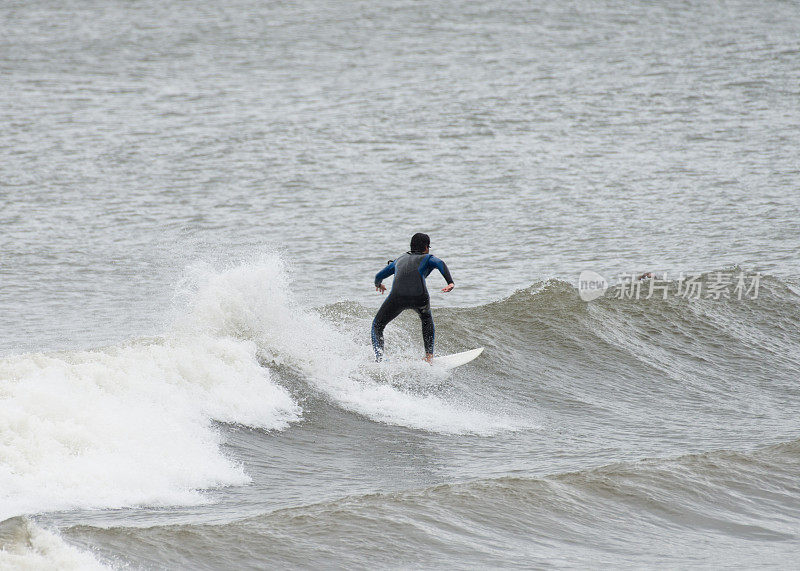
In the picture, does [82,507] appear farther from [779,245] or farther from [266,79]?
[266,79]

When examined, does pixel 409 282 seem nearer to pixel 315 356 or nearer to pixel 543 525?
pixel 315 356

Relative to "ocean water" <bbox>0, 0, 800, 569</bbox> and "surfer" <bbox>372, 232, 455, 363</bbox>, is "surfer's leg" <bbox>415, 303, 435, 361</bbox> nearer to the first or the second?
"surfer" <bbox>372, 232, 455, 363</bbox>

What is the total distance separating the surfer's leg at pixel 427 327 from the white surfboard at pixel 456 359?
329 millimetres

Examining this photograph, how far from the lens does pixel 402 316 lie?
1457 centimetres

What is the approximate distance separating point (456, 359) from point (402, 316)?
6.36ft

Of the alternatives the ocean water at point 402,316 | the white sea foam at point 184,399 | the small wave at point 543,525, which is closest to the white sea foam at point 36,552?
the ocean water at point 402,316

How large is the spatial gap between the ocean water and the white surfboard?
0.13m

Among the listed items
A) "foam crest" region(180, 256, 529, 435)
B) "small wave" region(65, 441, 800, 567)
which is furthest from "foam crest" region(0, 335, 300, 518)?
"small wave" region(65, 441, 800, 567)

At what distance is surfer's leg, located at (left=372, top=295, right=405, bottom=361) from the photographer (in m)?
12.0

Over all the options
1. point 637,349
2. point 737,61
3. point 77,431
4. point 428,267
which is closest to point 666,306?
point 637,349

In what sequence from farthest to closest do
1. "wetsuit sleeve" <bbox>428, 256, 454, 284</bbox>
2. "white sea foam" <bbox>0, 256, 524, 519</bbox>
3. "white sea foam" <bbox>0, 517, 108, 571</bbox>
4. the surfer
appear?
the surfer < "wetsuit sleeve" <bbox>428, 256, 454, 284</bbox> < "white sea foam" <bbox>0, 256, 524, 519</bbox> < "white sea foam" <bbox>0, 517, 108, 571</bbox>

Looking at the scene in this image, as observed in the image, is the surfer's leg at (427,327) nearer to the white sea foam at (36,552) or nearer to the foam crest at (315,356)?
the foam crest at (315,356)

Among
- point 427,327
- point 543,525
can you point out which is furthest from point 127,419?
point 427,327

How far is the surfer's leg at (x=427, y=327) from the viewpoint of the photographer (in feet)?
39.4
